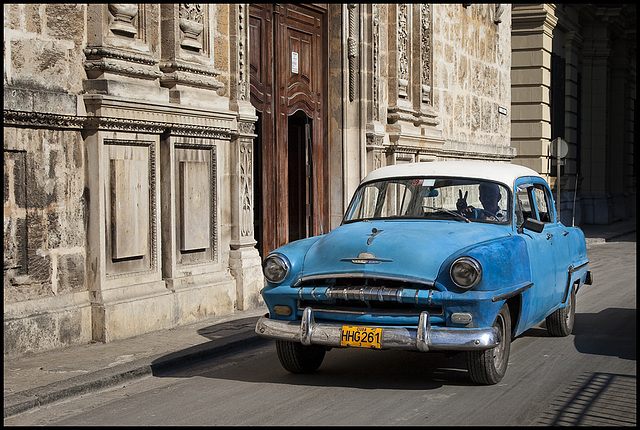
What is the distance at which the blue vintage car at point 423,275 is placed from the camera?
23.0ft

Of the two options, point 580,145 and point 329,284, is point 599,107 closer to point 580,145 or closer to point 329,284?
point 580,145

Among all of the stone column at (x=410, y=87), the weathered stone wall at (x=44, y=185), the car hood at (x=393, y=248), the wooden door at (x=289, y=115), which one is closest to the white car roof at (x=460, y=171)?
the car hood at (x=393, y=248)

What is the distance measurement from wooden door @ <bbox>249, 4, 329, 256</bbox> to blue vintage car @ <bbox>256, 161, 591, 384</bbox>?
5.11 meters

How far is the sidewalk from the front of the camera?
7176mm

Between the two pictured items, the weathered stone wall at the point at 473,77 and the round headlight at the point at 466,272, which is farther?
the weathered stone wall at the point at 473,77

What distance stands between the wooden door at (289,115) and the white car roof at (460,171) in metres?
4.79

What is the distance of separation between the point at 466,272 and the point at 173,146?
15.8 ft

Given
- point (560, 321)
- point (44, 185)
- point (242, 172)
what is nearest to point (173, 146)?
point (242, 172)

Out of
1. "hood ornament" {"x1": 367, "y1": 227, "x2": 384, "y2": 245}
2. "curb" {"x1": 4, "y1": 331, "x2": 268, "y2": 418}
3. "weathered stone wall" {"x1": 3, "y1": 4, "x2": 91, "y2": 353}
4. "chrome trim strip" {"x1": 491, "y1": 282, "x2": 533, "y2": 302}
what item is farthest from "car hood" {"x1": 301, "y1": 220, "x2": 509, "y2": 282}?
"weathered stone wall" {"x1": 3, "y1": 4, "x2": 91, "y2": 353}

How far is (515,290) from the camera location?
7531 mm

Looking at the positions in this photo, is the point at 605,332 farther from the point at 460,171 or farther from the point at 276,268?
the point at 276,268

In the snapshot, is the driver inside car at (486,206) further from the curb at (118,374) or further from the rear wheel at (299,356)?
the curb at (118,374)

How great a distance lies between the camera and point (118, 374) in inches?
306

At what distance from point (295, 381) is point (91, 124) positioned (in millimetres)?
3652
